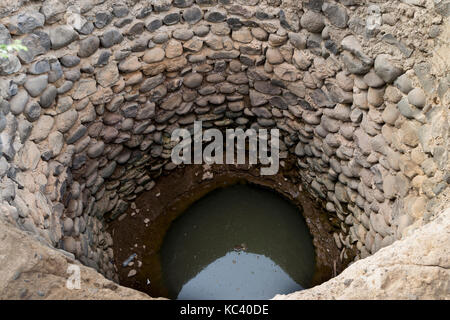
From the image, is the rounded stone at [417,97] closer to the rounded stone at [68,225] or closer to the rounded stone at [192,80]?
the rounded stone at [192,80]

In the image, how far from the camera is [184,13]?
3764mm

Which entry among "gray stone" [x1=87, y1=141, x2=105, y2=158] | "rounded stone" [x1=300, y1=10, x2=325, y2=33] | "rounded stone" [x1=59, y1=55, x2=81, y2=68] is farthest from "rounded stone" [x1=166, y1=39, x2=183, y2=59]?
"rounded stone" [x1=300, y1=10, x2=325, y2=33]

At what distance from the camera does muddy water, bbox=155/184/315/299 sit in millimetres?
3766

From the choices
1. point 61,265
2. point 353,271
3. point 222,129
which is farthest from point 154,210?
point 353,271

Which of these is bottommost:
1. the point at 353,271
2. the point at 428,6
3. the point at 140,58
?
the point at 353,271

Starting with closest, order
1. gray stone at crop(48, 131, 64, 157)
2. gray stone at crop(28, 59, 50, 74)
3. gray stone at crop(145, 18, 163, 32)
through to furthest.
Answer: gray stone at crop(28, 59, 50, 74) → gray stone at crop(48, 131, 64, 157) → gray stone at crop(145, 18, 163, 32)

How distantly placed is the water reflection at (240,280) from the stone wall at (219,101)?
614 mm

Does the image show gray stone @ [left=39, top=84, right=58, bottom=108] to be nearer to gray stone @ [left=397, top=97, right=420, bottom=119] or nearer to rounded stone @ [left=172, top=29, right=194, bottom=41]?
rounded stone @ [left=172, top=29, right=194, bottom=41]

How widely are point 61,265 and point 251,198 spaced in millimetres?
2370

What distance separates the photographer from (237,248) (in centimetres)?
403

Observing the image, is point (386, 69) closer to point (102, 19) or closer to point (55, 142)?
point (102, 19)

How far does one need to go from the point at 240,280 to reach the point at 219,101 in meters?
1.56

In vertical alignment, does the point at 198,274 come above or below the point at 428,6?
below
